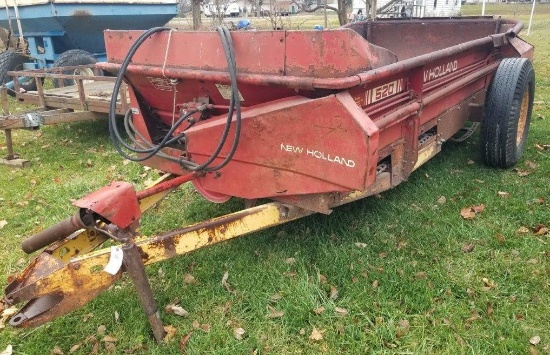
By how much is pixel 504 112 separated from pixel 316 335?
280cm

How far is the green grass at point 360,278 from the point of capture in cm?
273

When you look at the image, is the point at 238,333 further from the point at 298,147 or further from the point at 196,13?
the point at 196,13

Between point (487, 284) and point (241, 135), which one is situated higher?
point (241, 135)

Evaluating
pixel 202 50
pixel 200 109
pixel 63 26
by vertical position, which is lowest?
pixel 200 109

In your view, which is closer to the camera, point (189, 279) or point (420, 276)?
point (420, 276)

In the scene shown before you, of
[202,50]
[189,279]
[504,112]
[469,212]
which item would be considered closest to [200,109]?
[202,50]

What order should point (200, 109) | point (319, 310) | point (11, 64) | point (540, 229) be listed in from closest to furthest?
1. point (319, 310)
2. point (200, 109)
3. point (540, 229)
4. point (11, 64)

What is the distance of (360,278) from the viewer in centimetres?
319

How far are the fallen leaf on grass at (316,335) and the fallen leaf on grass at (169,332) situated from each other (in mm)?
797

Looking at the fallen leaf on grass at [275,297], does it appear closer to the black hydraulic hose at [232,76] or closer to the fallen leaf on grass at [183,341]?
the fallen leaf on grass at [183,341]

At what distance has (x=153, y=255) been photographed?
8.90 feet

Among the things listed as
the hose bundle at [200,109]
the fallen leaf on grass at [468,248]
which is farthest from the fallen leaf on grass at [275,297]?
the fallen leaf on grass at [468,248]

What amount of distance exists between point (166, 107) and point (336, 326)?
200cm

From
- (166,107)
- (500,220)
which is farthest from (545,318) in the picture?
(166,107)
